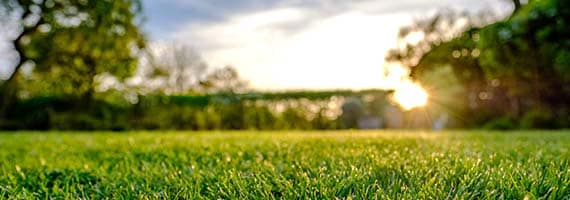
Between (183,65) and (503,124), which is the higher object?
(183,65)

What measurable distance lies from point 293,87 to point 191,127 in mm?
3829

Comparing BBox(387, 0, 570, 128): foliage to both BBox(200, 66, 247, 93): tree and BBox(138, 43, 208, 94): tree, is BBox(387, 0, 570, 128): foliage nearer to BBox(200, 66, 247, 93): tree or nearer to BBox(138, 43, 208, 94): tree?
BBox(200, 66, 247, 93): tree

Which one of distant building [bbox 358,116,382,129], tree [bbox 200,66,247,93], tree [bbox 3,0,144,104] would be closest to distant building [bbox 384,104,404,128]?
distant building [bbox 358,116,382,129]

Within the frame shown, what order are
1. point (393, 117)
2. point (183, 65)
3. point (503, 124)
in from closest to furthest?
point (503, 124)
point (393, 117)
point (183, 65)

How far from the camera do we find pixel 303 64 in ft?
42.0

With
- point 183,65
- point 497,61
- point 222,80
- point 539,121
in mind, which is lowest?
point 539,121

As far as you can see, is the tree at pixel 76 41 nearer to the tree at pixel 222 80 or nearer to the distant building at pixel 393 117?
the distant building at pixel 393 117

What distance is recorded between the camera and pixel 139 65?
51.0 ft

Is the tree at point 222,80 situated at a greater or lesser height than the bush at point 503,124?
greater

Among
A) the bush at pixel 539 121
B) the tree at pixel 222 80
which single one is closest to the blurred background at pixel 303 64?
the bush at pixel 539 121

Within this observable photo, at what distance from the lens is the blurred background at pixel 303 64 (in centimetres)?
1059

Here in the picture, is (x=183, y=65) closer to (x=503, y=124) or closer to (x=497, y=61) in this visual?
(x=503, y=124)

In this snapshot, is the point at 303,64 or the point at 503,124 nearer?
the point at 503,124

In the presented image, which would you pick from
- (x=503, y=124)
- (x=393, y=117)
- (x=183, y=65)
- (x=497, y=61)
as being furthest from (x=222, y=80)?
(x=497, y=61)
